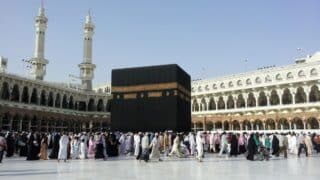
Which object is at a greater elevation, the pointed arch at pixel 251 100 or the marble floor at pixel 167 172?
the pointed arch at pixel 251 100

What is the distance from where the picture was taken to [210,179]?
7.68 metres

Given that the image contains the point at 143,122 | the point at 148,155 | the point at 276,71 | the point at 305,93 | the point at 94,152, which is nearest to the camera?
the point at 148,155

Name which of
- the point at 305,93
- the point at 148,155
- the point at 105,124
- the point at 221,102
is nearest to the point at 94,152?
the point at 148,155

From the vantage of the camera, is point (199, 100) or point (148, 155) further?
point (199, 100)

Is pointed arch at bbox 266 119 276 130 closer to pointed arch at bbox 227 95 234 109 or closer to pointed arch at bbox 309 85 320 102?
pointed arch at bbox 309 85 320 102

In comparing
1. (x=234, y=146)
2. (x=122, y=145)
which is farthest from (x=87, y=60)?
(x=234, y=146)

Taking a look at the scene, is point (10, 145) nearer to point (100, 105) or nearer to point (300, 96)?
point (300, 96)

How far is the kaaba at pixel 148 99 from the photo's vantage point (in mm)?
20062

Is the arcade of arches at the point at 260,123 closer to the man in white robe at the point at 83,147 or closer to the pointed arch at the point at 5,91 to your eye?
the pointed arch at the point at 5,91

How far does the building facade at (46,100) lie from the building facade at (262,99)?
13157 mm

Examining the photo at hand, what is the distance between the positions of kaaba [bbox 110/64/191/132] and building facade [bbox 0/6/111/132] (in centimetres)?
1585

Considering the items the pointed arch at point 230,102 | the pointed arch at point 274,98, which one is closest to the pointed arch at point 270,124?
the pointed arch at point 274,98

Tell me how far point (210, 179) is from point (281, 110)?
33479 millimetres

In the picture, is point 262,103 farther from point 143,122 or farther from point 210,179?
point 210,179
